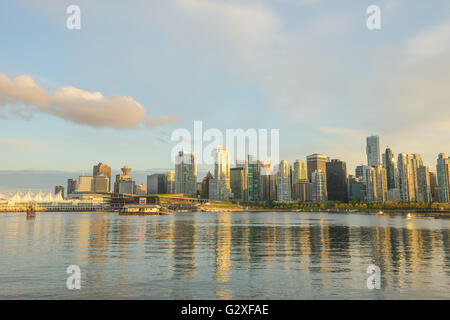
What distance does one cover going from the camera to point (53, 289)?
29.3 meters

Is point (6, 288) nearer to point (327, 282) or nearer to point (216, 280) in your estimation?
point (216, 280)

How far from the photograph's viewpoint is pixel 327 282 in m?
31.6

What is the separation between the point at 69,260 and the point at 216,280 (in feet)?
75.2

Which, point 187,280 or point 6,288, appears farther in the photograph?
point 187,280
